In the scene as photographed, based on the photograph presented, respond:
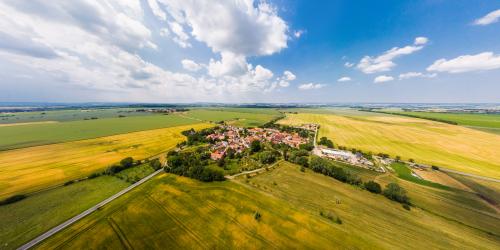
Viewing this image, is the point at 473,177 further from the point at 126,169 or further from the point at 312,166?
the point at 126,169

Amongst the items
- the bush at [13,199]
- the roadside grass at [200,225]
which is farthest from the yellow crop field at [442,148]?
the bush at [13,199]

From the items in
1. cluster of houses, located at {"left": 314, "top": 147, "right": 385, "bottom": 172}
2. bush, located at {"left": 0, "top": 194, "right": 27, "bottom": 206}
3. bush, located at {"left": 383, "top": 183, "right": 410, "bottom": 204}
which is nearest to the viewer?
bush, located at {"left": 0, "top": 194, "right": 27, "bottom": 206}

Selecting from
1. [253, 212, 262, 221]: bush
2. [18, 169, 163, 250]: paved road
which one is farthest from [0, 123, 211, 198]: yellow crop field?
[253, 212, 262, 221]: bush

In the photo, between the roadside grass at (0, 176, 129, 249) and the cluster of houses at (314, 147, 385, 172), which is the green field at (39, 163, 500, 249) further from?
the cluster of houses at (314, 147, 385, 172)

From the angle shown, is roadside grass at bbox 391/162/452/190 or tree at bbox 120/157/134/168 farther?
tree at bbox 120/157/134/168

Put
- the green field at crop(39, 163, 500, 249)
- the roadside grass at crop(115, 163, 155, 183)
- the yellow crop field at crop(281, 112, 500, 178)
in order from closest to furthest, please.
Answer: the green field at crop(39, 163, 500, 249) < the roadside grass at crop(115, 163, 155, 183) < the yellow crop field at crop(281, 112, 500, 178)

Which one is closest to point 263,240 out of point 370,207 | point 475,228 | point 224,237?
point 224,237

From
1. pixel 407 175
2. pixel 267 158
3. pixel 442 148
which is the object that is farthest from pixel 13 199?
pixel 442 148
